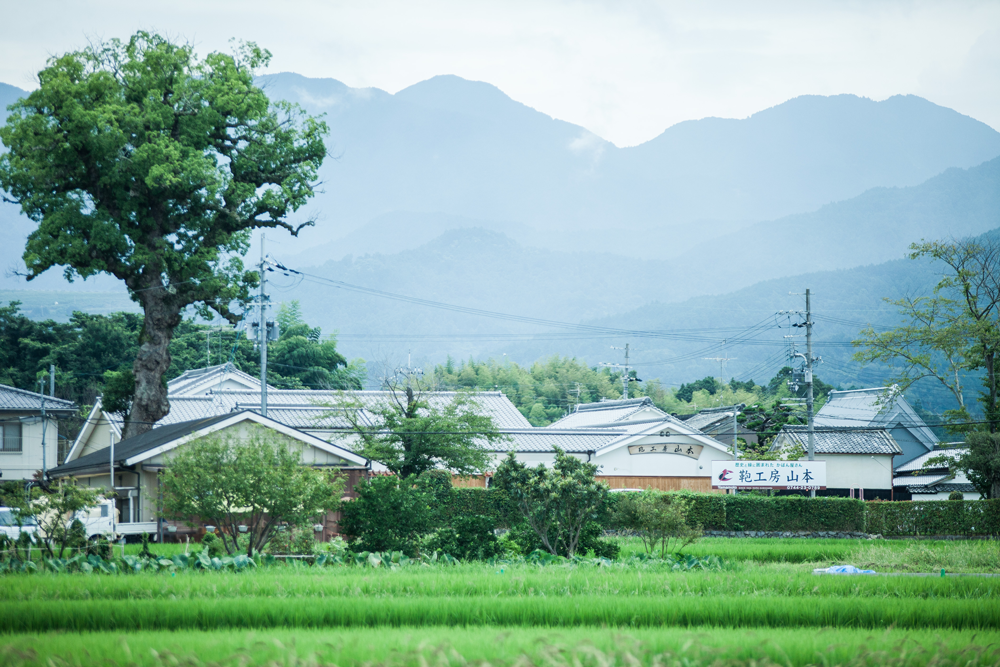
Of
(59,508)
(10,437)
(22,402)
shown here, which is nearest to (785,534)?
(59,508)

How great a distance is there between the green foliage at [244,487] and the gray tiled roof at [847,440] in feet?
110

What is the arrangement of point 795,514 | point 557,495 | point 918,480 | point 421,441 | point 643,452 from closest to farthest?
point 557,495 < point 421,441 < point 795,514 < point 643,452 < point 918,480

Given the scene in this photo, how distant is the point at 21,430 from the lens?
36594 millimetres

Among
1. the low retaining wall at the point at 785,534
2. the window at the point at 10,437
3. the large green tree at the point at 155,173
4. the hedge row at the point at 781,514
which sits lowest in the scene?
the low retaining wall at the point at 785,534

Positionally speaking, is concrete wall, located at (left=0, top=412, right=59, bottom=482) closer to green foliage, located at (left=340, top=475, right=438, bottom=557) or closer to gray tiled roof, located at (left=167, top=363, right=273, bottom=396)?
gray tiled roof, located at (left=167, top=363, right=273, bottom=396)

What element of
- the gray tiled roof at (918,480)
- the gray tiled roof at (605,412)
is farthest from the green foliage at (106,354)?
the gray tiled roof at (918,480)

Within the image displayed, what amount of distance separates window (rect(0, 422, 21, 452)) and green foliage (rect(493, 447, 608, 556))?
27781 millimetres

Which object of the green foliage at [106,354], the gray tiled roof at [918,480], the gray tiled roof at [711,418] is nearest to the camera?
the gray tiled roof at [918,480]

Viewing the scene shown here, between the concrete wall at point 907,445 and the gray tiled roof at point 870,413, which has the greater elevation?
the gray tiled roof at point 870,413

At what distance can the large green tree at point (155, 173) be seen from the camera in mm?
26062

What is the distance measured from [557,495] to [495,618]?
723 centimetres

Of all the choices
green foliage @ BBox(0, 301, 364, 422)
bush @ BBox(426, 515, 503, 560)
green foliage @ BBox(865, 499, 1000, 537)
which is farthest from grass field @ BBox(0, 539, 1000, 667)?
green foliage @ BBox(0, 301, 364, 422)

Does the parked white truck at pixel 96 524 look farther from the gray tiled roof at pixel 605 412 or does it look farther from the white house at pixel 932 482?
the white house at pixel 932 482

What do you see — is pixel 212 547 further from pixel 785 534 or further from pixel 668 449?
pixel 668 449
